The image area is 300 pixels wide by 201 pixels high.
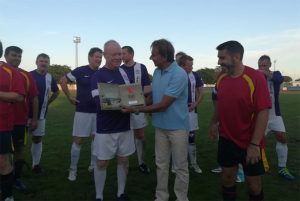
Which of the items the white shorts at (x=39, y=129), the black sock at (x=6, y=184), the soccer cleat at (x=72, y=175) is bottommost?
the soccer cleat at (x=72, y=175)

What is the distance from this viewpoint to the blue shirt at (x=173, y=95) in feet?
16.9

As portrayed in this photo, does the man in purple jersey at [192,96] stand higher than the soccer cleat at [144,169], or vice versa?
the man in purple jersey at [192,96]

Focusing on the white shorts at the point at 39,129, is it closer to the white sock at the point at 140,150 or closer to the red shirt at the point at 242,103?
the white sock at the point at 140,150

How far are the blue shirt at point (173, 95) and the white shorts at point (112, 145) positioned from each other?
0.58 m

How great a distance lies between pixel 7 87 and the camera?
4961 mm

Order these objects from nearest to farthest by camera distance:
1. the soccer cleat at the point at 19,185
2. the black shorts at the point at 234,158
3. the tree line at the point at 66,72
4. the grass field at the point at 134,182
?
the black shorts at the point at 234,158 → the grass field at the point at 134,182 → the soccer cleat at the point at 19,185 → the tree line at the point at 66,72

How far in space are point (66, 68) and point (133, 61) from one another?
10807 cm

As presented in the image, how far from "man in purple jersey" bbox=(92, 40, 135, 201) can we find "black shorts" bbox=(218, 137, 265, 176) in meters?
1.65

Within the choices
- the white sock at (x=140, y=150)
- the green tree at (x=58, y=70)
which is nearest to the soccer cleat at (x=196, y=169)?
the white sock at (x=140, y=150)

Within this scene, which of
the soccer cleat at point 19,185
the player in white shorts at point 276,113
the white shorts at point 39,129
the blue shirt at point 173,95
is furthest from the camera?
the white shorts at point 39,129

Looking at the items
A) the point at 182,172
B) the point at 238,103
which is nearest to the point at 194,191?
the point at 182,172

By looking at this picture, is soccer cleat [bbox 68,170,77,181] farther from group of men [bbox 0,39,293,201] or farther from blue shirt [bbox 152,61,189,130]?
blue shirt [bbox 152,61,189,130]

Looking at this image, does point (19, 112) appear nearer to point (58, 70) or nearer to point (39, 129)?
point (39, 129)

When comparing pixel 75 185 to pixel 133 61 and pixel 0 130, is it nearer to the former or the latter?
pixel 0 130
